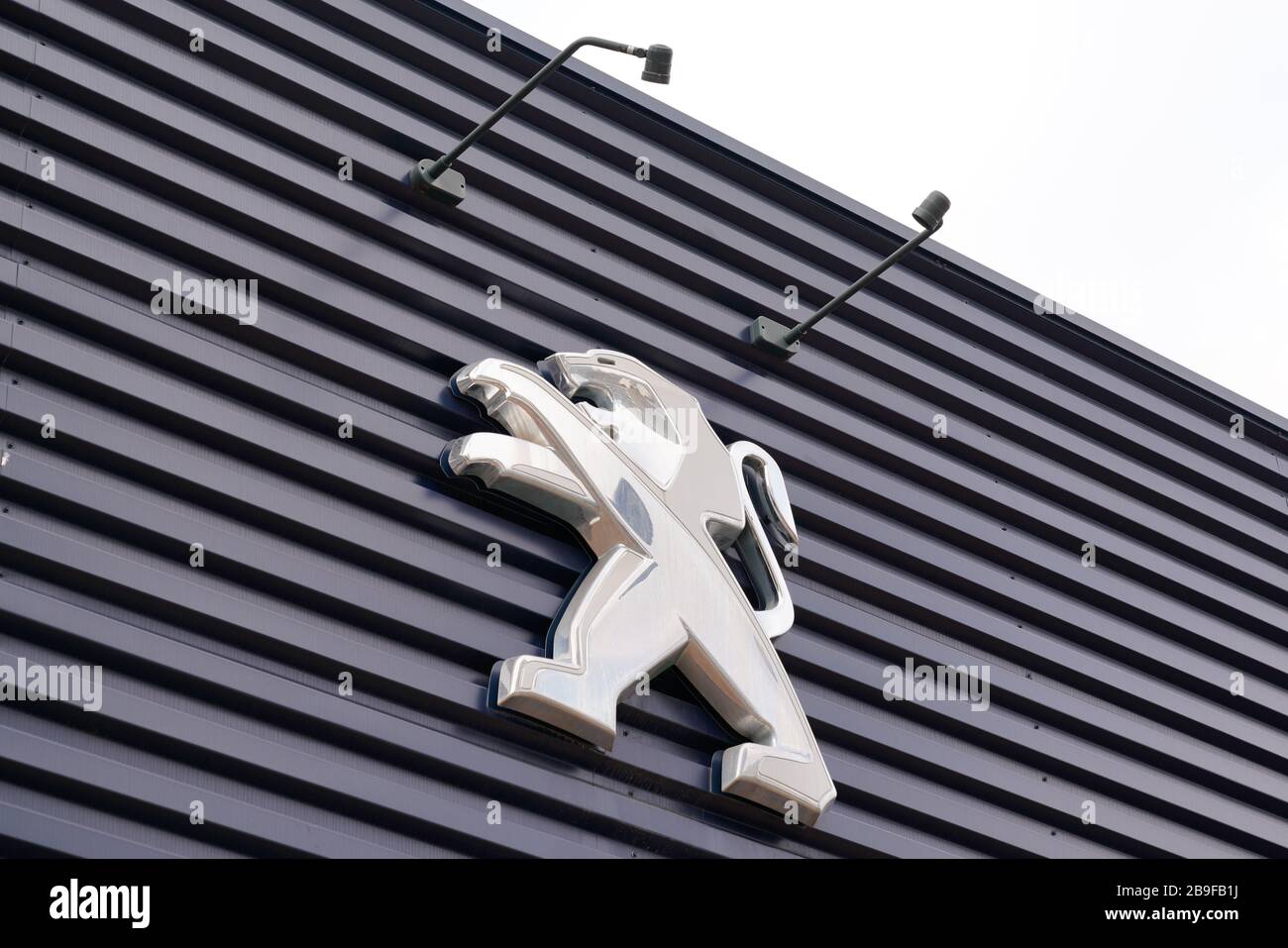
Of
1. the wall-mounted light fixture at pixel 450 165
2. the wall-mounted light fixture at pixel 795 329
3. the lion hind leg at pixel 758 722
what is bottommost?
the lion hind leg at pixel 758 722

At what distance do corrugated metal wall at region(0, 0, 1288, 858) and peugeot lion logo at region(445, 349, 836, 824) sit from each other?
5.8 inches

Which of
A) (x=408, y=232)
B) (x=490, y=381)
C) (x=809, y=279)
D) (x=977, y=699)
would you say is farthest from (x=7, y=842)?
(x=809, y=279)

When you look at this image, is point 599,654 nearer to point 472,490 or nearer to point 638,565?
point 638,565

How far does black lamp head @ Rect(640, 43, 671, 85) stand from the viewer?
8164 millimetres

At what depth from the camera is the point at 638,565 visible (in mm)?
7973

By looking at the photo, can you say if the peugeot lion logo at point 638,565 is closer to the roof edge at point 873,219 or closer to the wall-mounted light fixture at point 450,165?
the wall-mounted light fixture at point 450,165

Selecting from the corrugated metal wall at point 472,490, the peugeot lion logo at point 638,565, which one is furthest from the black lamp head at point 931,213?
the peugeot lion logo at point 638,565

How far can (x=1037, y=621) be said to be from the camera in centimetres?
984

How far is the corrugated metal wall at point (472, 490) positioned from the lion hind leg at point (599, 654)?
0.14m

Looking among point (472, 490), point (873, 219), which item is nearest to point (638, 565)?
point (472, 490)

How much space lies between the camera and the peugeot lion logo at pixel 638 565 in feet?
24.8

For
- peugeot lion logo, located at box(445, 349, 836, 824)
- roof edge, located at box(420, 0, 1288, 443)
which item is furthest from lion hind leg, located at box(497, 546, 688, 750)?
roof edge, located at box(420, 0, 1288, 443)

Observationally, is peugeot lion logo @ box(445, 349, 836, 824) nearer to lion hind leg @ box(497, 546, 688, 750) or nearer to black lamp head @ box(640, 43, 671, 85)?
lion hind leg @ box(497, 546, 688, 750)
